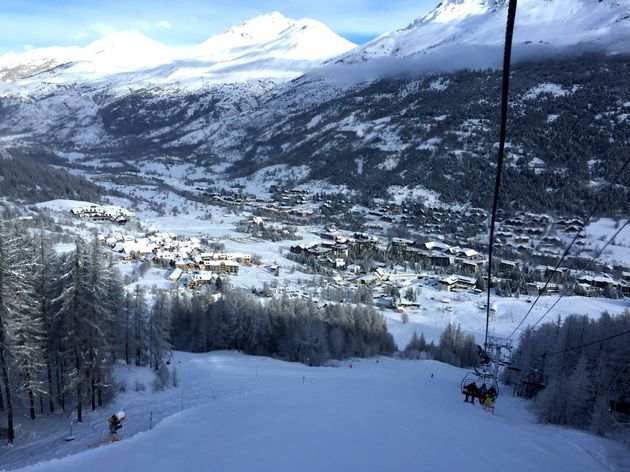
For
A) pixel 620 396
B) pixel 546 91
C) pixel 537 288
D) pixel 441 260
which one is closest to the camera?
pixel 620 396

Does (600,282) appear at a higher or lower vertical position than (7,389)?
lower

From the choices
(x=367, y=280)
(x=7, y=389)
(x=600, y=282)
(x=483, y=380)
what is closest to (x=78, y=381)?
(x=7, y=389)

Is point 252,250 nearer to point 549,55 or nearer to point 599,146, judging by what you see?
point 599,146

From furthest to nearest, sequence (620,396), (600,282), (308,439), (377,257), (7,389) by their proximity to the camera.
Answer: (377,257), (600,282), (620,396), (7,389), (308,439)

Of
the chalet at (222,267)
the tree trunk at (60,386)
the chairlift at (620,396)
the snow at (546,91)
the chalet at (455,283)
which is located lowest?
the chairlift at (620,396)

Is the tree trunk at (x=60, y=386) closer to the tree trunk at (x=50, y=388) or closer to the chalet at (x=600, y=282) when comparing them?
the tree trunk at (x=50, y=388)

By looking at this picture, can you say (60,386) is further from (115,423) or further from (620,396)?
(620,396)

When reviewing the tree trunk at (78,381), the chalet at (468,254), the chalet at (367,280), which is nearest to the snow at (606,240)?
the chalet at (468,254)

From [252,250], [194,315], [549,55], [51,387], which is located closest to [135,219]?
[252,250]
